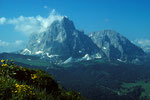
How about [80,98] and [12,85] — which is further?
[80,98]

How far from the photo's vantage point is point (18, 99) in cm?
640

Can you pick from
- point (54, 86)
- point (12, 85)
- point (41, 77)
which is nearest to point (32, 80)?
point (41, 77)

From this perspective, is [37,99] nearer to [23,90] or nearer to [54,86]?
[23,90]

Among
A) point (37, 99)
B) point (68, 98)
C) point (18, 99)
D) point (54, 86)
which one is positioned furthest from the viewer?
point (54, 86)

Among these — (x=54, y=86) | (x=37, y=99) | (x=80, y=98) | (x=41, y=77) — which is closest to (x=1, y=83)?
(x=37, y=99)

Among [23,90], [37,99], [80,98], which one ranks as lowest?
[80,98]

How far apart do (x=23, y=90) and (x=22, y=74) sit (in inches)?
307

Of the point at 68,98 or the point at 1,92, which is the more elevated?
the point at 1,92

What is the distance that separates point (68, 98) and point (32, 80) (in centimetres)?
372

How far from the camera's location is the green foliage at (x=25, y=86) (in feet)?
22.1

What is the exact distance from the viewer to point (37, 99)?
24.1 feet

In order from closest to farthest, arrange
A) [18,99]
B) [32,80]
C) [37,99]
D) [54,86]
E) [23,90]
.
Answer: [18,99] < [23,90] < [37,99] < [32,80] < [54,86]

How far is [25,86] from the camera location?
300 inches

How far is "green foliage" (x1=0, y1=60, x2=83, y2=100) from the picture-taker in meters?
6.75
